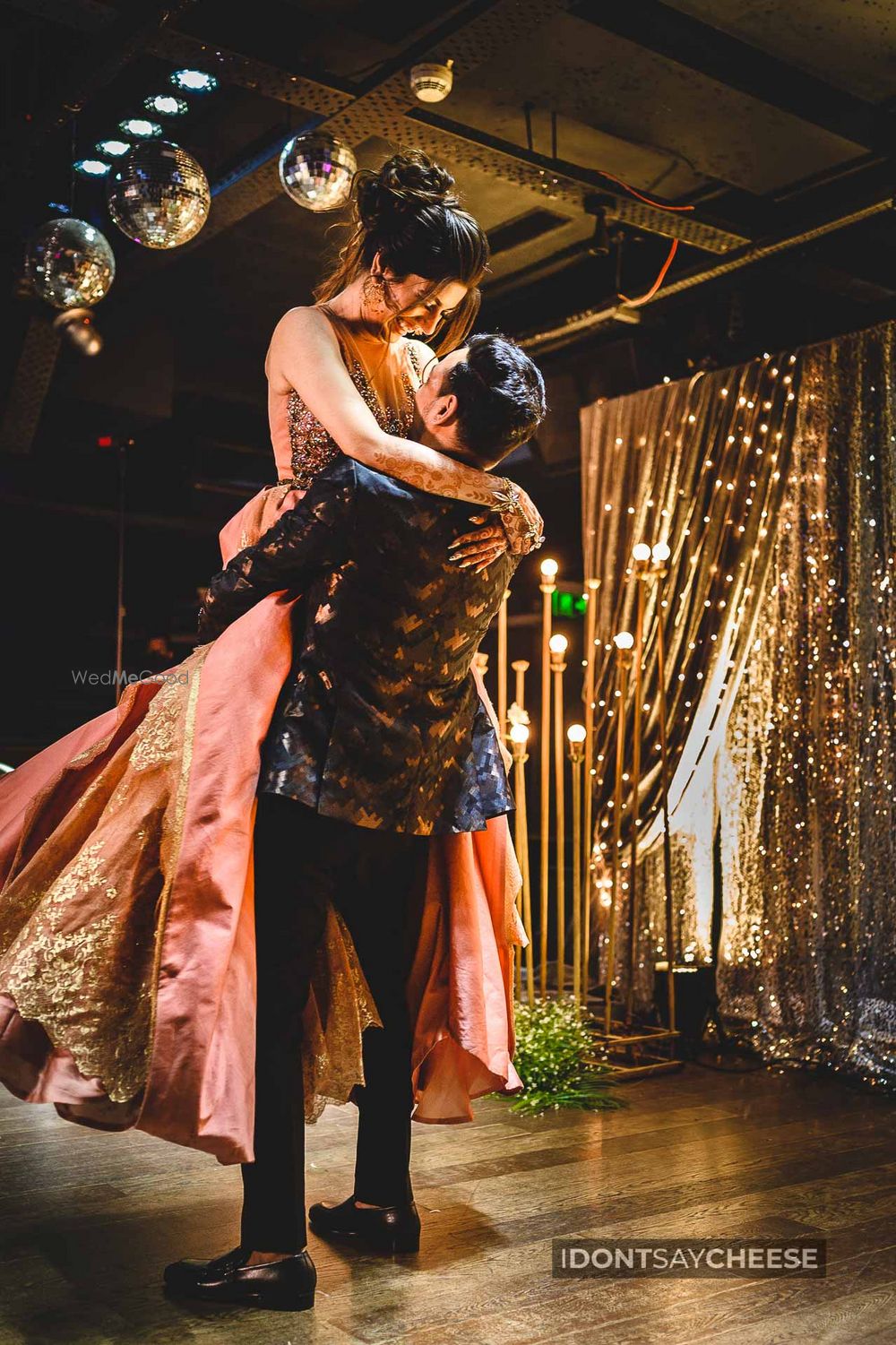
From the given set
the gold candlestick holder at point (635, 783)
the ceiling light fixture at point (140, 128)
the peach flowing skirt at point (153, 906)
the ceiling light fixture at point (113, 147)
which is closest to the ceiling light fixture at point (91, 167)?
the ceiling light fixture at point (113, 147)

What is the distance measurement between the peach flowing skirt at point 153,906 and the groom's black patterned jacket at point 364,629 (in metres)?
0.05


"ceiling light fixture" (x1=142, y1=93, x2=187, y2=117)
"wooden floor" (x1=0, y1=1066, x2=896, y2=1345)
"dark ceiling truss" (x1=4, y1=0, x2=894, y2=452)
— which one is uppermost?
"ceiling light fixture" (x1=142, y1=93, x2=187, y2=117)

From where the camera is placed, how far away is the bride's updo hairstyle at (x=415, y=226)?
1.85 metres

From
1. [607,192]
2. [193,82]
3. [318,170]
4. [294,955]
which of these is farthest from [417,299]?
[193,82]

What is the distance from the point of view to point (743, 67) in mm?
3424

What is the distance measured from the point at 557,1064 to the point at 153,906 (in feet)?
5.89

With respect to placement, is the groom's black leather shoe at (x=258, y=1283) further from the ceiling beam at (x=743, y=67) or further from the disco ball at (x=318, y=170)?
the ceiling beam at (x=743, y=67)

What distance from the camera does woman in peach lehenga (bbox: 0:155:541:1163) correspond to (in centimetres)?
162

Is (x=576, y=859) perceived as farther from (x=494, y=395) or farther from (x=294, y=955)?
(x=494, y=395)

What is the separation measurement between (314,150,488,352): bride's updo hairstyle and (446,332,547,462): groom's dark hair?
7.5 inches

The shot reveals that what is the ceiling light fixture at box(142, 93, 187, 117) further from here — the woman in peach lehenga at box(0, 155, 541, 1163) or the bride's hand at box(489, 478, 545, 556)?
the bride's hand at box(489, 478, 545, 556)

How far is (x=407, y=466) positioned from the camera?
1.71 metres

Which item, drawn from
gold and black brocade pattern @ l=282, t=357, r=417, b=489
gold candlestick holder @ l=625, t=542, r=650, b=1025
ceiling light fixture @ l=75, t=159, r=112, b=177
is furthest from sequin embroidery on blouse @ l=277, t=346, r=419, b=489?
ceiling light fixture @ l=75, t=159, r=112, b=177

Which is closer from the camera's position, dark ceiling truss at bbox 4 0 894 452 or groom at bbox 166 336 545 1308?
groom at bbox 166 336 545 1308
